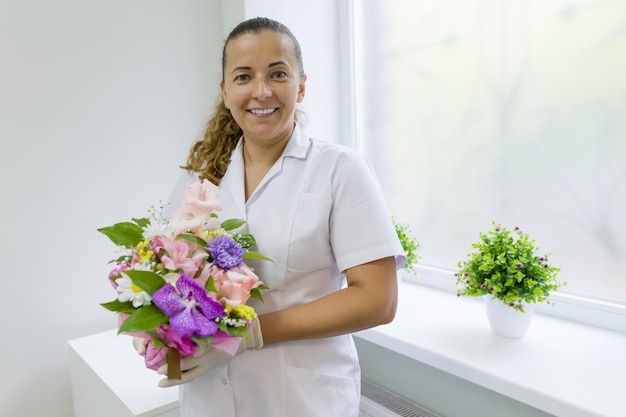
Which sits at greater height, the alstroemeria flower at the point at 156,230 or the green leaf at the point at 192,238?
the alstroemeria flower at the point at 156,230

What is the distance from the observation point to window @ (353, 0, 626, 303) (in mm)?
1294

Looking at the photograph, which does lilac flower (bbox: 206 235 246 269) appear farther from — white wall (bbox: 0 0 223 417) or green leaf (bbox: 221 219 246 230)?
white wall (bbox: 0 0 223 417)

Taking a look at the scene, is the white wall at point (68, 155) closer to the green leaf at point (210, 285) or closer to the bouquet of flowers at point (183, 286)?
the bouquet of flowers at point (183, 286)

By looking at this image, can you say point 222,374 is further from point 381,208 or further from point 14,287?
point 14,287

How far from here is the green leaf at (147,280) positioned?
69 cm

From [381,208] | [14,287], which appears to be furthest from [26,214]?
[381,208]

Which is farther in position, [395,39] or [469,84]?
[395,39]

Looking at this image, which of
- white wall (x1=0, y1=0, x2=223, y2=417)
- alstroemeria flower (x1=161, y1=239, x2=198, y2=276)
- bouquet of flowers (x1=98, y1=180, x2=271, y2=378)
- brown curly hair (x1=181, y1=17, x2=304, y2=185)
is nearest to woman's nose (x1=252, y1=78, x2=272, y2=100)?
brown curly hair (x1=181, y1=17, x2=304, y2=185)

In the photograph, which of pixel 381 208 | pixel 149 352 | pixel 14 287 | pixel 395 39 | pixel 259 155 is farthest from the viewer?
pixel 395 39

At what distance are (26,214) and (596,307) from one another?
6.00 feet

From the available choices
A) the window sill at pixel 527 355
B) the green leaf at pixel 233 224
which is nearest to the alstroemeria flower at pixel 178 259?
the green leaf at pixel 233 224

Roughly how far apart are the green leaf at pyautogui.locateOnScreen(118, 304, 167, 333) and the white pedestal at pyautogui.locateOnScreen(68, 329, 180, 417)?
0.57m

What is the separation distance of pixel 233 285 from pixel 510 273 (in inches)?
31.9

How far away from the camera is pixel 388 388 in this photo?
1614 mm
